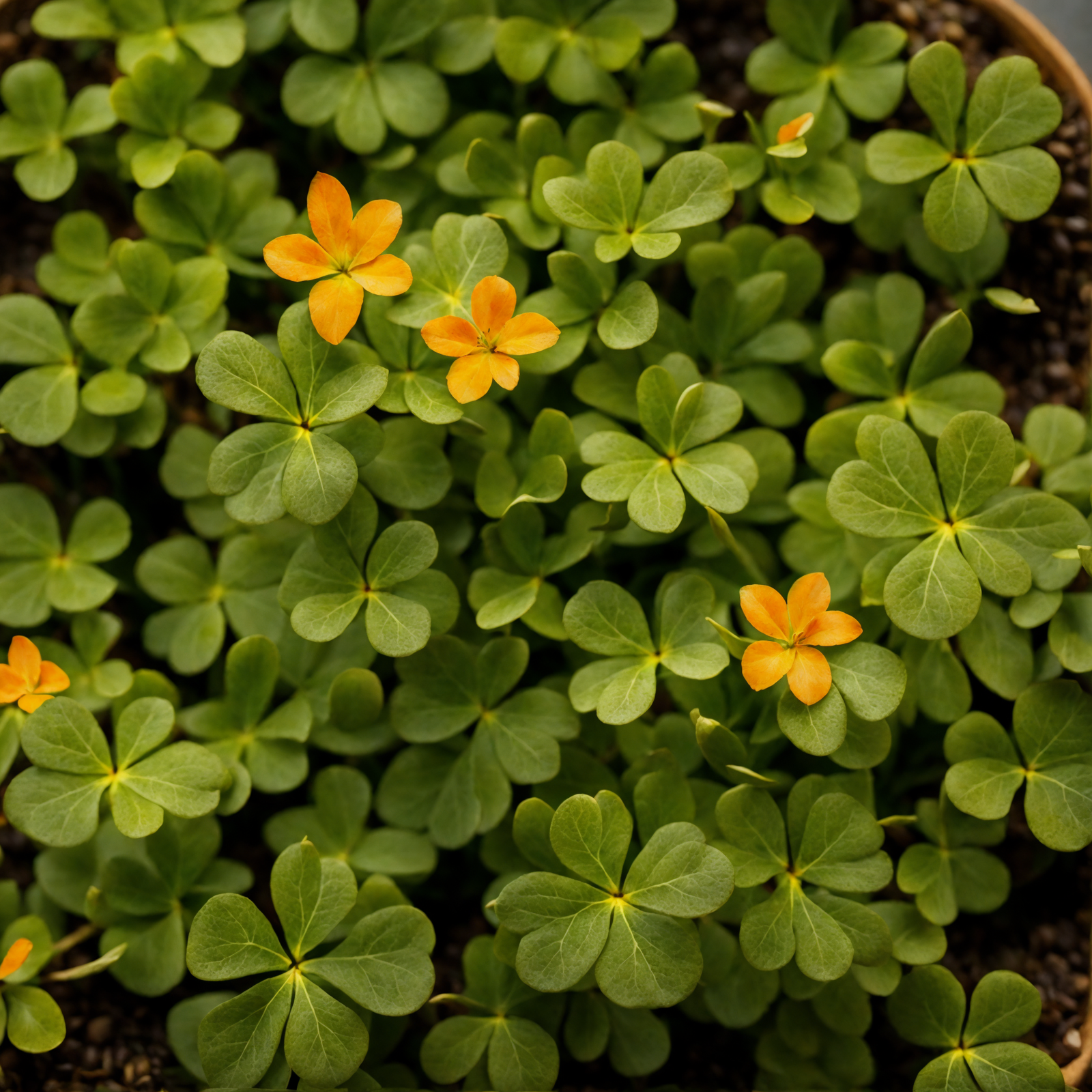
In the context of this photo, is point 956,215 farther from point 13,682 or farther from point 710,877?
point 13,682

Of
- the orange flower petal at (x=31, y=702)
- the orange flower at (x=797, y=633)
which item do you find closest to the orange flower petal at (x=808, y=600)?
the orange flower at (x=797, y=633)

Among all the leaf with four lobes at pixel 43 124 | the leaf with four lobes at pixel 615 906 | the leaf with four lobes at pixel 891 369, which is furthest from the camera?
the leaf with four lobes at pixel 43 124

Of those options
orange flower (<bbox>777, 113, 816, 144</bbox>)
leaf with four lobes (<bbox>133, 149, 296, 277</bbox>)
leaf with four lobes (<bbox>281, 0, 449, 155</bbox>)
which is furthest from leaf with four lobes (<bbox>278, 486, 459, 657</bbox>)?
orange flower (<bbox>777, 113, 816, 144</bbox>)

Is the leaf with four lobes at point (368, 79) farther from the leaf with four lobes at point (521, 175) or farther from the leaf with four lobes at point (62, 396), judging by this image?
the leaf with four lobes at point (62, 396)

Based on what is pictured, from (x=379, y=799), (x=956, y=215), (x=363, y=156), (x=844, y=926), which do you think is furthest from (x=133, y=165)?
(x=844, y=926)

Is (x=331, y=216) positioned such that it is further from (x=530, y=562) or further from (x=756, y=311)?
(x=756, y=311)

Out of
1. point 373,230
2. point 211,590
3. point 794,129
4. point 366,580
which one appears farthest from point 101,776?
point 794,129
